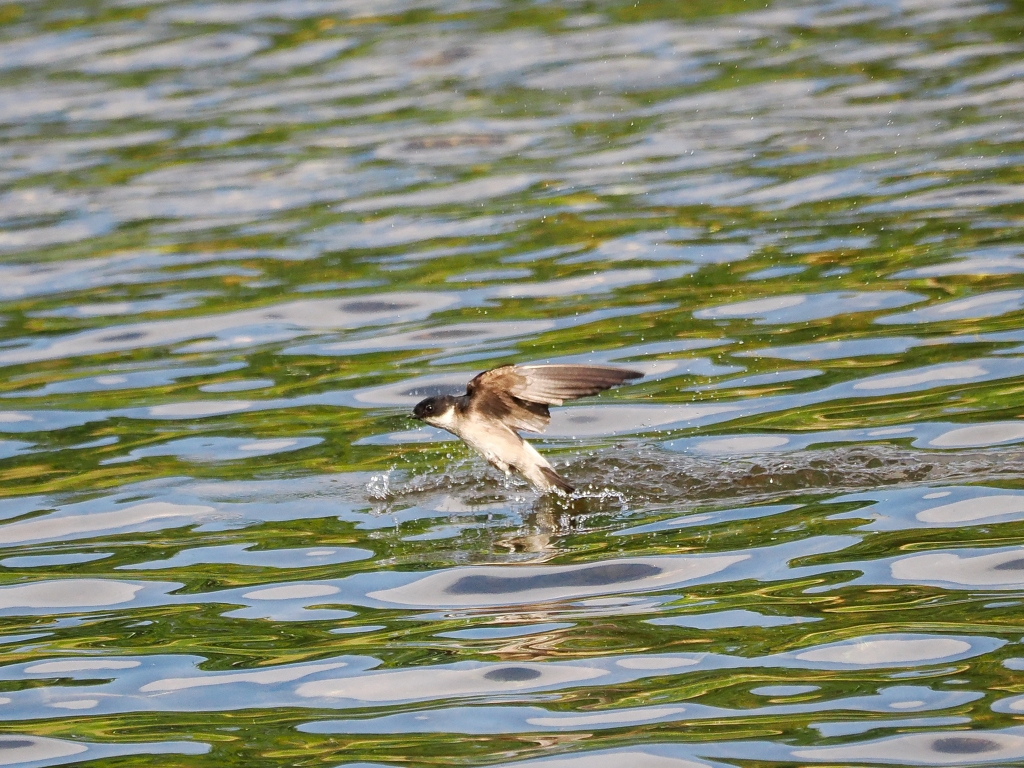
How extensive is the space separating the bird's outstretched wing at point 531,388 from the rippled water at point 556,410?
514 millimetres

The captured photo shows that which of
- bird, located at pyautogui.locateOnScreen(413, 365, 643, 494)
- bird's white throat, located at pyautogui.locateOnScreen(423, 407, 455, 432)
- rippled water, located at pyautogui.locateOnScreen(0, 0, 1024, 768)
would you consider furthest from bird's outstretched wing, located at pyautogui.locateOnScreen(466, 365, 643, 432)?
rippled water, located at pyautogui.locateOnScreen(0, 0, 1024, 768)

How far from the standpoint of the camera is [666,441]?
9.45 metres

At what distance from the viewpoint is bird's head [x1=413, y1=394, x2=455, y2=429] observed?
893 cm

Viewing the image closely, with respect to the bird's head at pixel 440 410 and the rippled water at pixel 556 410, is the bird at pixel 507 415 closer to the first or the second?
the bird's head at pixel 440 410

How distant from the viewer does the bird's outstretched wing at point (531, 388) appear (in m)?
8.34

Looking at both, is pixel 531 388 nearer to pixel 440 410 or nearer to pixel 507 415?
pixel 507 415

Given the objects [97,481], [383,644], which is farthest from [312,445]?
[383,644]

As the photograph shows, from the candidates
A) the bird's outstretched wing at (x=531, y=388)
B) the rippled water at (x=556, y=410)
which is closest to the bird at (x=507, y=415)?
the bird's outstretched wing at (x=531, y=388)

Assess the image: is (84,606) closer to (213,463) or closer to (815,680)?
(213,463)

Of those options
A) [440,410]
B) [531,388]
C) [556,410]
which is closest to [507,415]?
[531,388]

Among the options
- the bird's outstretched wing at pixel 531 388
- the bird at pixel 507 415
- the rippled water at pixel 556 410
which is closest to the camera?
the rippled water at pixel 556 410

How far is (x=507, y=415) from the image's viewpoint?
29.1ft

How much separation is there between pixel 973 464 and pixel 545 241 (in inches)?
250

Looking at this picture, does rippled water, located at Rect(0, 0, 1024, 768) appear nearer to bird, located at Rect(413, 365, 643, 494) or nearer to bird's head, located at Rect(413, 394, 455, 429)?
bird, located at Rect(413, 365, 643, 494)
